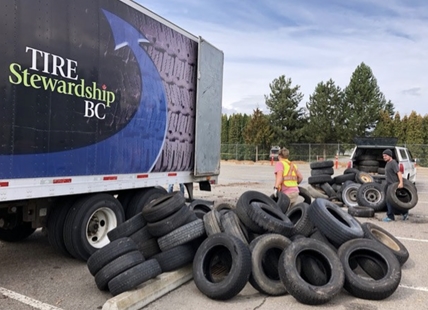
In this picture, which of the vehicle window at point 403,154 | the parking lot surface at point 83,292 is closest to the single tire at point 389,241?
the parking lot surface at point 83,292

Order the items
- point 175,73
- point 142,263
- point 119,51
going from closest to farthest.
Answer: point 142,263 → point 119,51 → point 175,73

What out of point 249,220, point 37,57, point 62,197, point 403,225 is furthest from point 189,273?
point 403,225

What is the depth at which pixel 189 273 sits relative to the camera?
5172 mm

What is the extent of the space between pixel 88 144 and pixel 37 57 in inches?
54.6

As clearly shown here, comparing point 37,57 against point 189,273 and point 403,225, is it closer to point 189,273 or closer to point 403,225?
point 189,273

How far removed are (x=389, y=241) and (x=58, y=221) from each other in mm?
5122

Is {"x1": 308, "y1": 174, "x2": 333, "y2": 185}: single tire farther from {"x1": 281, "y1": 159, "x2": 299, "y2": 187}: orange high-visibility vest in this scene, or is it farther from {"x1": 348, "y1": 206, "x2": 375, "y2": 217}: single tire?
{"x1": 281, "y1": 159, "x2": 299, "y2": 187}: orange high-visibility vest

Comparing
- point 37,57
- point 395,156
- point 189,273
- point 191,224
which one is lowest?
point 189,273

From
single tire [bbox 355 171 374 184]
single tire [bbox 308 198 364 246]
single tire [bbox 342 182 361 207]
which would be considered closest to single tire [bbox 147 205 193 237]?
single tire [bbox 308 198 364 246]

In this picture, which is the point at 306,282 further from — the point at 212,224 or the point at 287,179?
the point at 287,179

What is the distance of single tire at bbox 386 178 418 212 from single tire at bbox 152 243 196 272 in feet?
20.7

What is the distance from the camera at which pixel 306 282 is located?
14.7 feet

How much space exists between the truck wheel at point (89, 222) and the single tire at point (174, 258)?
1304mm

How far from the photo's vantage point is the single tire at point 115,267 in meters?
4.36
